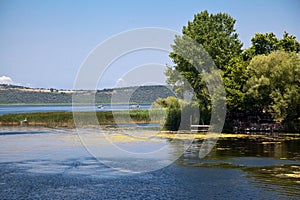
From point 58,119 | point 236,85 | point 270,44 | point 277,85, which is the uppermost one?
point 270,44

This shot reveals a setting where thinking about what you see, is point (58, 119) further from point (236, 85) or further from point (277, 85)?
point (277, 85)

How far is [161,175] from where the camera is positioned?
26281mm

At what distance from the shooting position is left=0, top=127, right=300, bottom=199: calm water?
21303mm

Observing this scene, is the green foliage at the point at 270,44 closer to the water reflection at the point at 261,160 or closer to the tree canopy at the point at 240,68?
the tree canopy at the point at 240,68

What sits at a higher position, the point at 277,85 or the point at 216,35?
the point at 216,35

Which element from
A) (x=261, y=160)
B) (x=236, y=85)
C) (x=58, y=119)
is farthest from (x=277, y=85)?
(x=58, y=119)

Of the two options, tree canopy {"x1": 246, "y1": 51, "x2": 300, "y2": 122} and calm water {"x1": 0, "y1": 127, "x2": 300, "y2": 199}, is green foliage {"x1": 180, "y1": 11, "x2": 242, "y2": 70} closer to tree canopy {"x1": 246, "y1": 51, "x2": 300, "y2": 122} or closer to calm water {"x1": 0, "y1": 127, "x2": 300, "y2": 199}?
tree canopy {"x1": 246, "y1": 51, "x2": 300, "y2": 122}

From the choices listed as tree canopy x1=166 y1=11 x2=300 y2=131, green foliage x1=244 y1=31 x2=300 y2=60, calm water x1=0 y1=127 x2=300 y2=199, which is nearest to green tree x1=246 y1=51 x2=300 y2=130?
tree canopy x1=166 y1=11 x2=300 y2=131

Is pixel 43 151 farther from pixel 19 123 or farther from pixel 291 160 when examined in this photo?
pixel 19 123

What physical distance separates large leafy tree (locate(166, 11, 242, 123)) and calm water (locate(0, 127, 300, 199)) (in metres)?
27.3

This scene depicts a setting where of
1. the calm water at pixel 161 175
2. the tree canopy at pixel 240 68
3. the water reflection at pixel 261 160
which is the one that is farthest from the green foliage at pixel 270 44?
the calm water at pixel 161 175

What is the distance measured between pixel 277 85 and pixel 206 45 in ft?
50.3

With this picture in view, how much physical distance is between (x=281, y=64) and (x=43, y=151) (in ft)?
104

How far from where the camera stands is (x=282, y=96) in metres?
55.1
